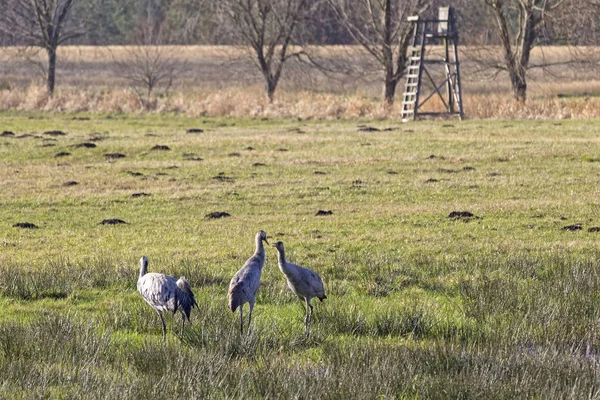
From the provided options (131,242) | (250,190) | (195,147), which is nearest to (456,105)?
(195,147)

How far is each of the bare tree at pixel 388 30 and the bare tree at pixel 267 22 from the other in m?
2.28

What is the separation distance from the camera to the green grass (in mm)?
8383

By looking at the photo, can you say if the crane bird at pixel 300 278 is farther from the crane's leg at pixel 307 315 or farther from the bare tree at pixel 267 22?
the bare tree at pixel 267 22

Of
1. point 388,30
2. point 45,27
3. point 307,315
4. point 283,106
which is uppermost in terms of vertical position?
point 388,30

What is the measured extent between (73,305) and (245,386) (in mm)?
4177

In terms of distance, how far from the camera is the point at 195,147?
31703 millimetres

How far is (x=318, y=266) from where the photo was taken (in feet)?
46.6

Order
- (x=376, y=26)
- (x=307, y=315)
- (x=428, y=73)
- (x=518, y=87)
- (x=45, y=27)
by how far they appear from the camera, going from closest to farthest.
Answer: (x=307, y=315)
(x=428, y=73)
(x=518, y=87)
(x=376, y=26)
(x=45, y=27)

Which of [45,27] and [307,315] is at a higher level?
[45,27]

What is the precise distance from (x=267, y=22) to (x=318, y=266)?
40224 mm

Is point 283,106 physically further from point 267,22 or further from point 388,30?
point 267,22

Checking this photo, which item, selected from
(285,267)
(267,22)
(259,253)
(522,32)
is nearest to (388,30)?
(522,32)

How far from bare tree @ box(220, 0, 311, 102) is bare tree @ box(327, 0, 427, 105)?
2277 mm

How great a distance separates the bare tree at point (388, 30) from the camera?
48438 millimetres
